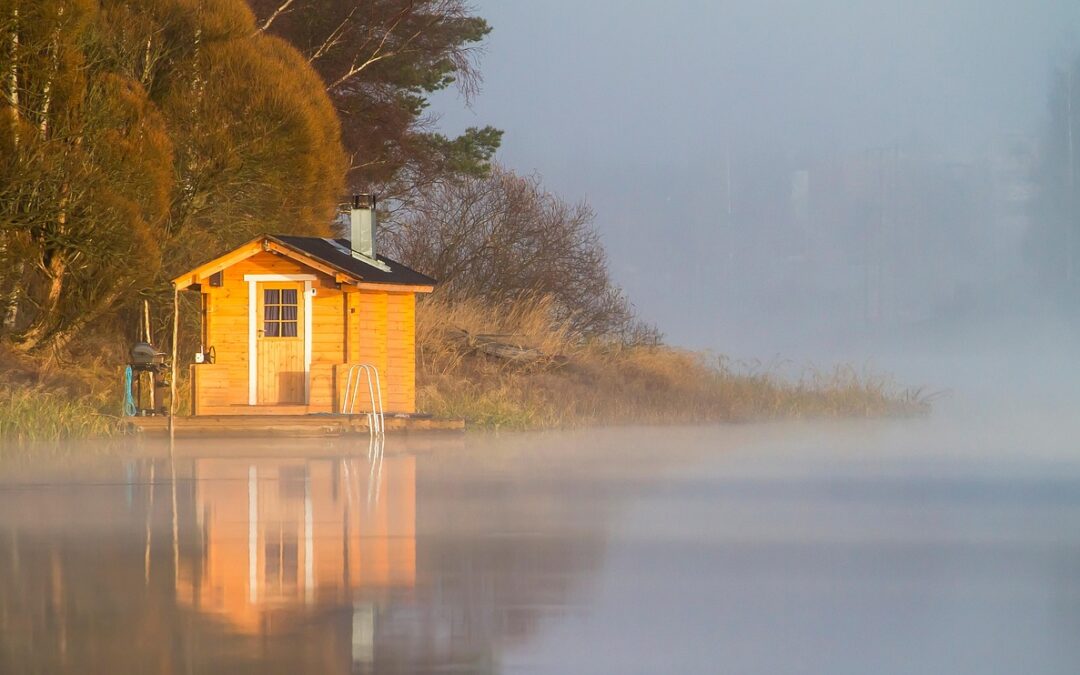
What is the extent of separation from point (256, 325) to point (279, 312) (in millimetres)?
438

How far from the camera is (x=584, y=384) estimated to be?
36000 millimetres

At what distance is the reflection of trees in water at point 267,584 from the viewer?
24.4 feet

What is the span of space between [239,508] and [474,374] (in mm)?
20494

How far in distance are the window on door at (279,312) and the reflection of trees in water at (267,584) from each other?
39.5ft

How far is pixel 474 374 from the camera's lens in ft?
115

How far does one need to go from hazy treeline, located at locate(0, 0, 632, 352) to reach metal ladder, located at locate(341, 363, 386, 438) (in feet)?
11.5

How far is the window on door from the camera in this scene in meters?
28.4

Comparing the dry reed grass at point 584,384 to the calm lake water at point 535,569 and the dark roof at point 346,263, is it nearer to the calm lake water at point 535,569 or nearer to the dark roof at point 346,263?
the dark roof at point 346,263

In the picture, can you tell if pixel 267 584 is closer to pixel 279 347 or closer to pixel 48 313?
pixel 279 347

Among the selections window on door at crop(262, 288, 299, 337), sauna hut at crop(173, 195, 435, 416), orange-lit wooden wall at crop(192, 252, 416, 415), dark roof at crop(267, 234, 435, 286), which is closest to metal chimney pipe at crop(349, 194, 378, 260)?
dark roof at crop(267, 234, 435, 286)

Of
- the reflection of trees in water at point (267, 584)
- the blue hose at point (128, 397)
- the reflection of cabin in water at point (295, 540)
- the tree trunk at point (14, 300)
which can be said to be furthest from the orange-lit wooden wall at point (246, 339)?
the reflection of trees in water at point (267, 584)

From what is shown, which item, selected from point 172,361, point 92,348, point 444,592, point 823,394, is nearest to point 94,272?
point 172,361

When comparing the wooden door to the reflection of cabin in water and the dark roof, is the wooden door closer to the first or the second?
the dark roof

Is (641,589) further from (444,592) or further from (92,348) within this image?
(92,348)
